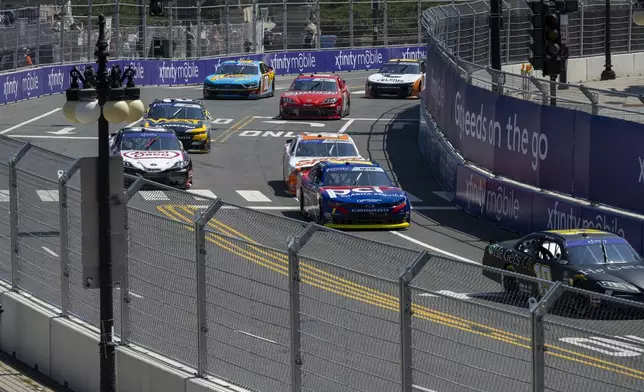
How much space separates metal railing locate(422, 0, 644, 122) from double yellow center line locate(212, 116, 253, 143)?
6470mm

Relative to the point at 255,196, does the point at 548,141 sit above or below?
above

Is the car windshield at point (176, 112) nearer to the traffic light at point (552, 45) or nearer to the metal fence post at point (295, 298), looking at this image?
the traffic light at point (552, 45)

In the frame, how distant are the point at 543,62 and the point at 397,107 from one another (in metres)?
21.3

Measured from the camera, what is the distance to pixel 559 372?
741cm

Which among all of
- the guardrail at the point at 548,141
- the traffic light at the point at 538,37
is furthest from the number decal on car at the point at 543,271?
the traffic light at the point at 538,37

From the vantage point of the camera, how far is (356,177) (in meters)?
25.9

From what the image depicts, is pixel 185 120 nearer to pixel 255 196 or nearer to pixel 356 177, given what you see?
pixel 255 196

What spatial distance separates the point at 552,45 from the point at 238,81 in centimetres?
2315

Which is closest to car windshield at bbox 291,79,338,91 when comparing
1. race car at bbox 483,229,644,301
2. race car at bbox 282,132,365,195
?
race car at bbox 282,132,365,195

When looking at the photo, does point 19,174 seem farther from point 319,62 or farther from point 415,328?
A: point 319,62

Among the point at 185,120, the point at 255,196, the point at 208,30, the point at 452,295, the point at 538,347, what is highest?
the point at 208,30

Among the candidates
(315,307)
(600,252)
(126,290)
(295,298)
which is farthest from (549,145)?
(315,307)

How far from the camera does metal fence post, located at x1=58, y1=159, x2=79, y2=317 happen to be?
13141mm

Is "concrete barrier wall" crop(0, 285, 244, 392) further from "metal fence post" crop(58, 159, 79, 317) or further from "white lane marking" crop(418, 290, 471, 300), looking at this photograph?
"white lane marking" crop(418, 290, 471, 300)
